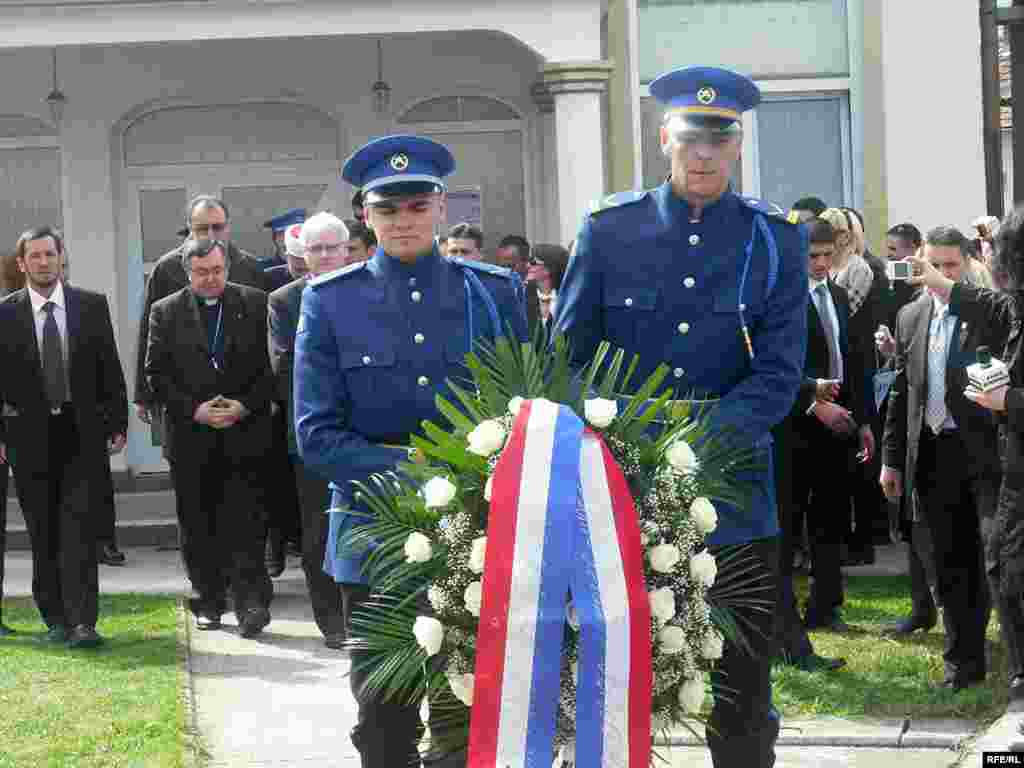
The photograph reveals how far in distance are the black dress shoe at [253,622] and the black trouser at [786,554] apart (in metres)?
2.65

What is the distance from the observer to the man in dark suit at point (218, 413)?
32.0ft

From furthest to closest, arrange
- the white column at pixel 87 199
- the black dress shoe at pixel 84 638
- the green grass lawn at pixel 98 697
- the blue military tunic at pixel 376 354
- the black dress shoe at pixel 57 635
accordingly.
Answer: the white column at pixel 87 199, the black dress shoe at pixel 57 635, the black dress shoe at pixel 84 638, the green grass lawn at pixel 98 697, the blue military tunic at pixel 376 354

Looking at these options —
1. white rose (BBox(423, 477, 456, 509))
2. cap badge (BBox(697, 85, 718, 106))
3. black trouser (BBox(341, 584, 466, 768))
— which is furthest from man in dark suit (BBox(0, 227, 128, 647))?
white rose (BBox(423, 477, 456, 509))

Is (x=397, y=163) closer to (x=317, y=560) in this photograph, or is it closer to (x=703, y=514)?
(x=703, y=514)

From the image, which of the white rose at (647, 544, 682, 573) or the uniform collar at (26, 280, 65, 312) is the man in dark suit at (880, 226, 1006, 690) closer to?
the white rose at (647, 544, 682, 573)

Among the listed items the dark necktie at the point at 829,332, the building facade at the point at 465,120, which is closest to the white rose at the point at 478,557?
the dark necktie at the point at 829,332

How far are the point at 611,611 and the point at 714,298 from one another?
45.3 inches

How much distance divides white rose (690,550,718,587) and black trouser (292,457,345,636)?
179 inches

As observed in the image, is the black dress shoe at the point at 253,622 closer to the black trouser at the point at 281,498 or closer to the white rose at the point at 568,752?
the black trouser at the point at 281,498

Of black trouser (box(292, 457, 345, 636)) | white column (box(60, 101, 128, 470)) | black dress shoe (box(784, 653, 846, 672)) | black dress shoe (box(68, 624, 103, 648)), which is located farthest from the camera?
white column (box(60, 101, 128, 470))

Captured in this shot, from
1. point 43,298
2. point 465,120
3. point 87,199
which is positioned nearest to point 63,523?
point 43,298

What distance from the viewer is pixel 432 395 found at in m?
5.34

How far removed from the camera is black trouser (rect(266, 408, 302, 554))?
10.7m

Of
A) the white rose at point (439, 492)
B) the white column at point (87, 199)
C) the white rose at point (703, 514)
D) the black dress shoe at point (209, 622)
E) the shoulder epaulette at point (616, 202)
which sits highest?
the white column at point (87, 199)
